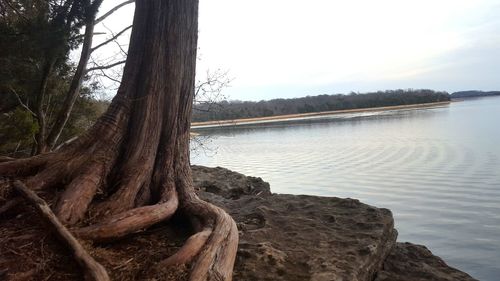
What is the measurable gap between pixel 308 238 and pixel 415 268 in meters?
1.28

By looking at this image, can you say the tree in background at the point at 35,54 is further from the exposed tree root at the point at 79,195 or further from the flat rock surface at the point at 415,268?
the flat rock surface at the point at 415,268

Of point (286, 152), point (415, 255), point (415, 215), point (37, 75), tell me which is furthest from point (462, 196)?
point (286, 152)

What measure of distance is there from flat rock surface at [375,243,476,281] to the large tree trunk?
6.38 feet

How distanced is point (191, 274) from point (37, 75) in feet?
24.9

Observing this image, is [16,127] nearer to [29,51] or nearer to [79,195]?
[29,51]

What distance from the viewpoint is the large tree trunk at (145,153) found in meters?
4.34

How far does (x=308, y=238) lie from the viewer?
507 centimetres

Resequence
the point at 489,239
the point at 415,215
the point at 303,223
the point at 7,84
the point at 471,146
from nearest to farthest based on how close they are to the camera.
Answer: the point at 303,223 → the point at 489,239 → the point at 7,84 → the point at 415,215 → the point at 471,146

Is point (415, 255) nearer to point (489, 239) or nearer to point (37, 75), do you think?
point (489, 239)

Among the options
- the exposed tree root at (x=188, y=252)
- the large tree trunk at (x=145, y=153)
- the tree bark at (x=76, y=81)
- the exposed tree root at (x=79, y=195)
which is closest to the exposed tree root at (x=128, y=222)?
the large tree trunk at (x=145, y=153)

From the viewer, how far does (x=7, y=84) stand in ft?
28.0

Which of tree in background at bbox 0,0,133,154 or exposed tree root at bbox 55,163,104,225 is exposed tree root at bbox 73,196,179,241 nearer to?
exposed tree root at bbox 55,163,104,225

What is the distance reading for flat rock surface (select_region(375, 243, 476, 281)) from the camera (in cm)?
497

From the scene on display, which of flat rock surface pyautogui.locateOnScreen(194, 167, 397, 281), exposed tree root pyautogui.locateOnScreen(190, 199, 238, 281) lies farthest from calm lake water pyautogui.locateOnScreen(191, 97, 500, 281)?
exposed tree root pyautogui.locateOnScreen(190, 199, 238, 281)
